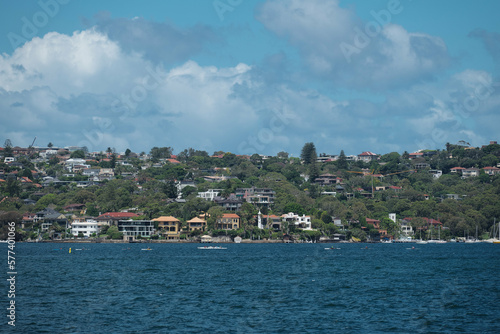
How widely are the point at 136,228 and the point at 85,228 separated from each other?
10.8 metres

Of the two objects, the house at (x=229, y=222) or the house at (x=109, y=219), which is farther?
the house at (x=109, y=219)

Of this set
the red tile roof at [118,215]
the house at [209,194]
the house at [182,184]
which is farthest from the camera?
the house at [182,184]

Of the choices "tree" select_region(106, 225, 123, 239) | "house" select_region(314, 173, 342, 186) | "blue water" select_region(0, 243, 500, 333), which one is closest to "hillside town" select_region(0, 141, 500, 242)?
"tree" select_region(106, 225, 123, 239)

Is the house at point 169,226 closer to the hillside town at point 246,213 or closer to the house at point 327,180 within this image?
the hillside town at point 246,213

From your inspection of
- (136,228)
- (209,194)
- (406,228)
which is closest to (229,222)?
(136,228)

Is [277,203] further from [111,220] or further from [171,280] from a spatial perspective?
[171,280]

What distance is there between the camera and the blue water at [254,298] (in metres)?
31.0

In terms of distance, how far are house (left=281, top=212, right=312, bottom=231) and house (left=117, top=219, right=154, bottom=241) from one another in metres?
29.1

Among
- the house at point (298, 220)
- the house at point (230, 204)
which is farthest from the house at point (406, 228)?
the house at point (230, 204)

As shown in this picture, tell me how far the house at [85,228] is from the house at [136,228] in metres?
5.26

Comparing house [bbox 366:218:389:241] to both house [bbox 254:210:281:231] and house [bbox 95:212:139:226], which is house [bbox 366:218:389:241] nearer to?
house [bbox 254:210:281:231]

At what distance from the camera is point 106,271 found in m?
57.1

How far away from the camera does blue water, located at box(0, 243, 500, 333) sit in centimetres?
3103

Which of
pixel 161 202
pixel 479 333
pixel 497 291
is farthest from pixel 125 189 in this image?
pixel 479 333
